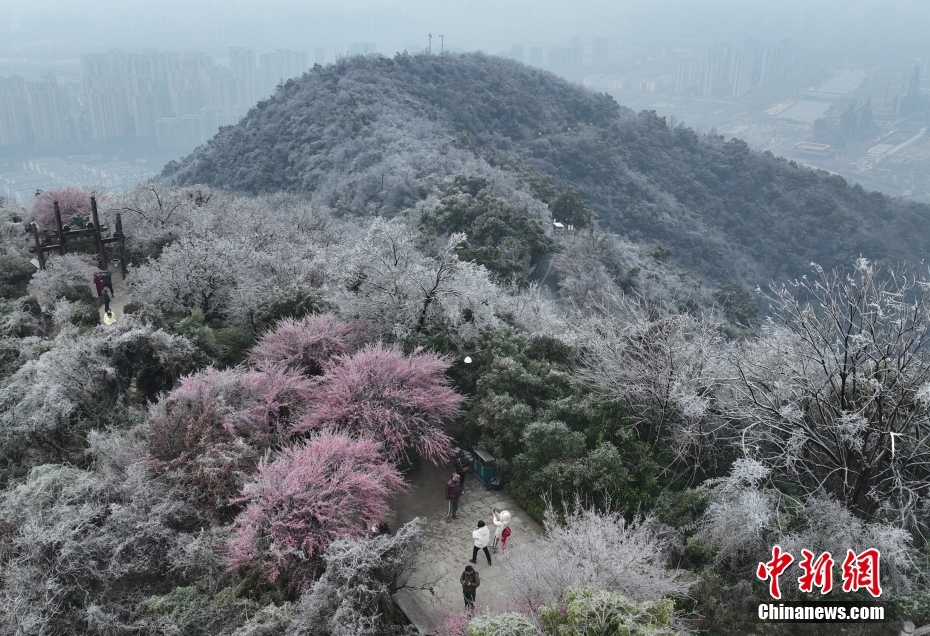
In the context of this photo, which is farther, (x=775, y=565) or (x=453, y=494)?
(x=453, y=494)

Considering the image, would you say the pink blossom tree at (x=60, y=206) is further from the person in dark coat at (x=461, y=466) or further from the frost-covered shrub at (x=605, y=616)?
the frost-covered shrub at (x=605, y=616)

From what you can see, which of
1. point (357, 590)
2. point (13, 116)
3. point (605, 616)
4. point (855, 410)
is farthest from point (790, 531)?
point (13, 116)

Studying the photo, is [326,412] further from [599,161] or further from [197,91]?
[197,91]

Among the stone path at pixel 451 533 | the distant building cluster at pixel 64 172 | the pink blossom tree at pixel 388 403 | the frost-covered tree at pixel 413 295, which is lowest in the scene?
the distant building cluster at pixel 64 172

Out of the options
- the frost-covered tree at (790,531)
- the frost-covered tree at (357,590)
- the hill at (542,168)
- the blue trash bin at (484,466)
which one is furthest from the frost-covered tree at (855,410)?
the hill at (542,168)

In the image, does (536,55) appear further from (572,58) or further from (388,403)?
(388,403)
